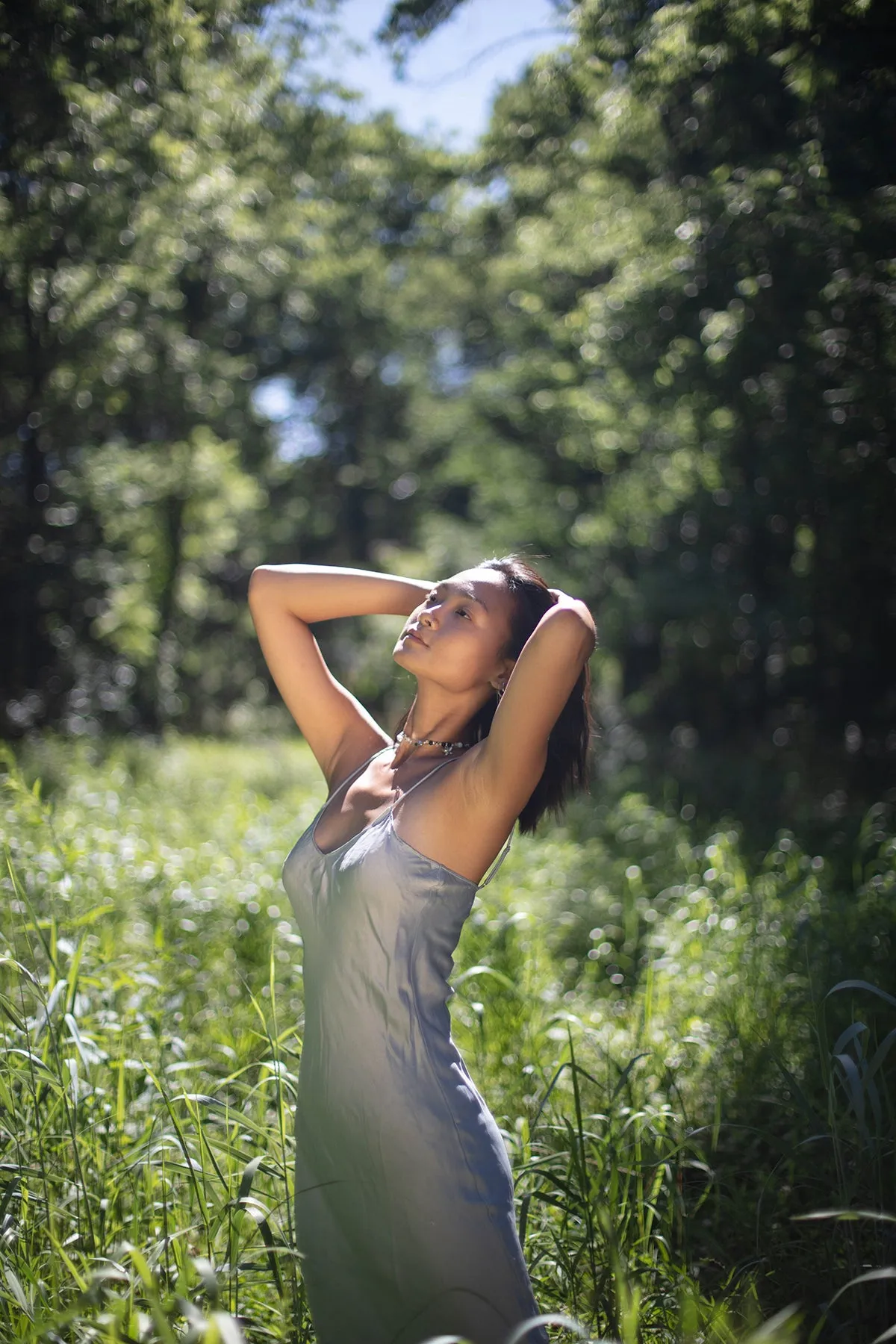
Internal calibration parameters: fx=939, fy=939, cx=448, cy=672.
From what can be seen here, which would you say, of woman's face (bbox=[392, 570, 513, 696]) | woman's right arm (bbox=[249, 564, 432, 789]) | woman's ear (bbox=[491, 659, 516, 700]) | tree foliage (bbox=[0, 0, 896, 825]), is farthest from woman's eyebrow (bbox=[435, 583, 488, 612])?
tree foliage (bbox=[0, 0, 896, 825])

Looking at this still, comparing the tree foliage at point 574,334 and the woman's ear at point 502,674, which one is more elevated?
the tree foliage at point 574,334

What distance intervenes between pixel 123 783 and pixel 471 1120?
23.6ft

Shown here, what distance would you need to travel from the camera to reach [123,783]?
8.22 meters

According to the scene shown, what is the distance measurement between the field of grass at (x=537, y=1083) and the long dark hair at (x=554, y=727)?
1.79 feet

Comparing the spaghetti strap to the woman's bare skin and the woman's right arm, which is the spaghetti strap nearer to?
the woman's bare skin

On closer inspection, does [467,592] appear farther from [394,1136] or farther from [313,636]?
[394,1136]

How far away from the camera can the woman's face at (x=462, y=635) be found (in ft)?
6.32

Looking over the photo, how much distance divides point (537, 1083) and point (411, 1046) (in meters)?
1.67

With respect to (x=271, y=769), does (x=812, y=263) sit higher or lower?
higher

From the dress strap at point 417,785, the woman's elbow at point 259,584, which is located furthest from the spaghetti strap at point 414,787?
the woman's elbow at point 259,584

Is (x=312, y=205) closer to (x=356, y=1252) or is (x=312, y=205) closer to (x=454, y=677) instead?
(x=454, y=677)

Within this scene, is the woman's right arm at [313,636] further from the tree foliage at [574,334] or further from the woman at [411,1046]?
the tree foliage at [574,334]

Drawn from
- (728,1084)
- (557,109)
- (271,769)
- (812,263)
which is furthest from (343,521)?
(728,1084)

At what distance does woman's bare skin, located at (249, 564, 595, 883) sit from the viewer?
168 cm
